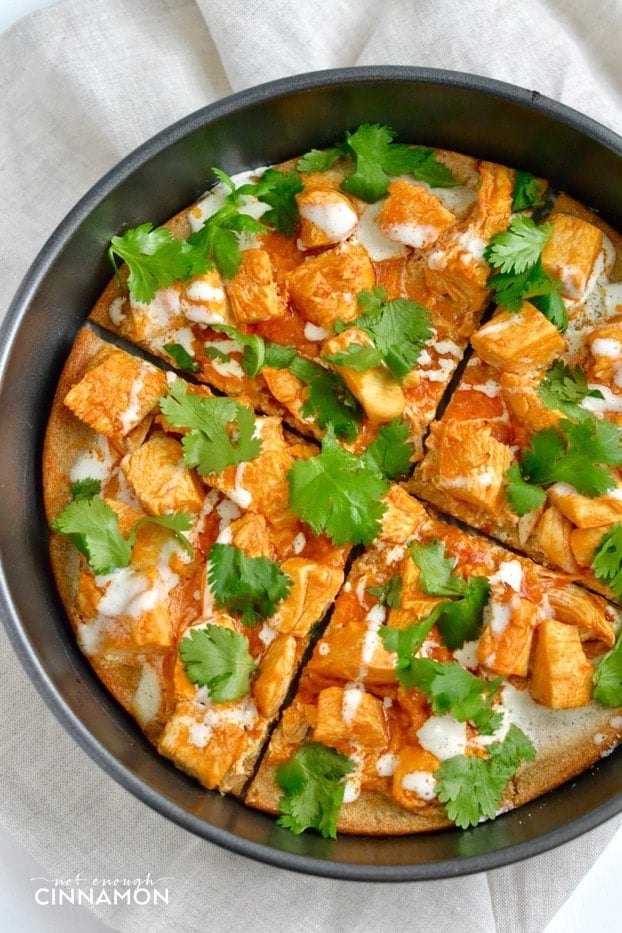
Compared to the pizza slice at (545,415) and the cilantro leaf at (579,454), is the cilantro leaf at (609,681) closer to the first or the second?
the pizza slice at (545,415)

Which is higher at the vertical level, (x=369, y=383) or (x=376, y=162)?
(x=376, y=162)

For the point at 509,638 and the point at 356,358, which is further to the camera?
the point at 356,358

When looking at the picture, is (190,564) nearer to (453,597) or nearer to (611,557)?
(453,597)

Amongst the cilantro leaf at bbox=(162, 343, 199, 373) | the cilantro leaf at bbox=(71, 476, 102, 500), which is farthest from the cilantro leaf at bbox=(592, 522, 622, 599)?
the cilantro leaf at bbox=(71, 476, 102, 500)

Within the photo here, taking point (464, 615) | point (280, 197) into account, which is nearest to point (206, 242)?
point (280, 197)

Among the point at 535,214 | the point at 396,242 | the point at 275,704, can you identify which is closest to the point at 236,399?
the point at 396,242

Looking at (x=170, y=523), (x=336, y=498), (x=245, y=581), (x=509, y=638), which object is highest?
(x=170, y=523)

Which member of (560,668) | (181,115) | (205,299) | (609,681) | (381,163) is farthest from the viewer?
(181,115)
